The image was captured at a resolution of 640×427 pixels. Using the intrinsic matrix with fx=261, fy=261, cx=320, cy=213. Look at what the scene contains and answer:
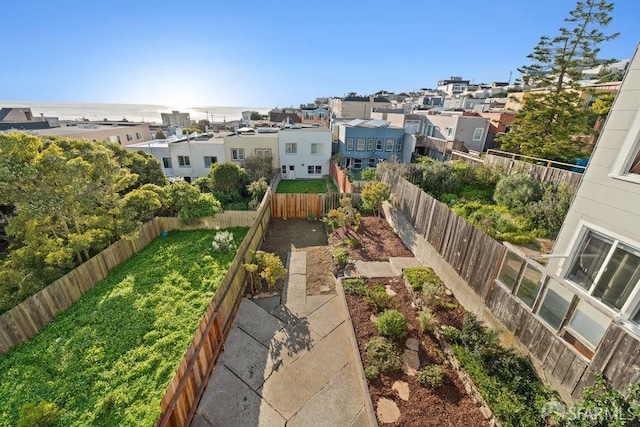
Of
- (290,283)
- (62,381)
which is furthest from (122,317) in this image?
(290,283)

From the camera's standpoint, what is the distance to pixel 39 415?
5.68 m

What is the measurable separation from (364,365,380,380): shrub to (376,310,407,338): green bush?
1.11 m

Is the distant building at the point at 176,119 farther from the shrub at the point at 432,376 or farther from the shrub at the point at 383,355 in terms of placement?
the shrub at the point at 432,376

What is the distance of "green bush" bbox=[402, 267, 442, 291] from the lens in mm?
9484

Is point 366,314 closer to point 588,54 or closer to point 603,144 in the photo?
point 603,144

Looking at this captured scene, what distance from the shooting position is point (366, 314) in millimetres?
8445

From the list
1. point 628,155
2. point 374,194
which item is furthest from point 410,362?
point 374,194

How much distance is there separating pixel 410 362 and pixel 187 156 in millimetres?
25571

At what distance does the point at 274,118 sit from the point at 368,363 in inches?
2646

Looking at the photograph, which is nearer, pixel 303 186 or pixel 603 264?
pixel 603 264

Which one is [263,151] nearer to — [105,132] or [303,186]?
[303,186]

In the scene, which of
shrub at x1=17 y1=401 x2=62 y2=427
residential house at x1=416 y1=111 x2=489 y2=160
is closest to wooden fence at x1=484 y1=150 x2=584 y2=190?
residential house at x1=416 y1=111 x2=489 y2=160

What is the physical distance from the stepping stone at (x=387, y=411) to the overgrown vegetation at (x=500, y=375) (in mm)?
1946

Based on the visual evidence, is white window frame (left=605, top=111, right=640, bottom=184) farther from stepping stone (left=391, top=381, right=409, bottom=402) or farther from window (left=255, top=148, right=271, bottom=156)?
window (left=255, top=148, right=271, bottom=156)
